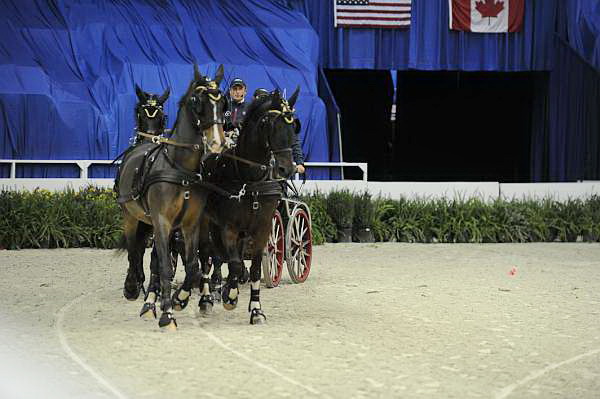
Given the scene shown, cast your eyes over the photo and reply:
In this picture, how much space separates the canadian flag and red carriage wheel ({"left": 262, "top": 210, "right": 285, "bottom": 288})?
13.5 meters

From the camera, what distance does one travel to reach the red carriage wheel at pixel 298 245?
31.6 ft

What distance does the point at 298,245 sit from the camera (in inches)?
388

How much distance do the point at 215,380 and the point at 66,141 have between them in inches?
560

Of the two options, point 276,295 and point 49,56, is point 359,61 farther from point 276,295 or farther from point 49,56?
point 276,295

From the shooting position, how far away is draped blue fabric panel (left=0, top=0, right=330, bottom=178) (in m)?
18.8

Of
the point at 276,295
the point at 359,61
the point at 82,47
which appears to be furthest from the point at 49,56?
the point at 276,295

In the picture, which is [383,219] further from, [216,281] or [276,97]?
[276,97]

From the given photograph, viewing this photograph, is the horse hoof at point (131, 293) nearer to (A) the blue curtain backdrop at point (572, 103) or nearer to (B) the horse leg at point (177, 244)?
(B) the horse leg at point (177, 244)

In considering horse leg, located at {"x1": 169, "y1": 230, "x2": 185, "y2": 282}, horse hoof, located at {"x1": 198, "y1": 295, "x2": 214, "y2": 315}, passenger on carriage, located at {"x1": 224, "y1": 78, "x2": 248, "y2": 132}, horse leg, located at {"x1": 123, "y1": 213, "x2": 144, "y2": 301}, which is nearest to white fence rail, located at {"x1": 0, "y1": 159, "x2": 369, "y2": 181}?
horse leg, located at {"x1": 169, "y1": 230, "x2": 185, "y2": 282}

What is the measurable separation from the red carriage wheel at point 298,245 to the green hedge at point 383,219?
4.27m

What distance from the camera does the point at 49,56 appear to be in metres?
19.7

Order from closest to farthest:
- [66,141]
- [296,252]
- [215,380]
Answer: [215,380] < [296,252] < [66,141]

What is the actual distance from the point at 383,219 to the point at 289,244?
6.01 meters

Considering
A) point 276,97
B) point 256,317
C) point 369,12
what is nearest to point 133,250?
point 256,317
